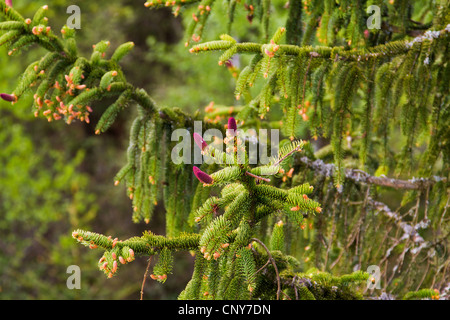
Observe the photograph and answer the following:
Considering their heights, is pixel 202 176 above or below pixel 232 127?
below

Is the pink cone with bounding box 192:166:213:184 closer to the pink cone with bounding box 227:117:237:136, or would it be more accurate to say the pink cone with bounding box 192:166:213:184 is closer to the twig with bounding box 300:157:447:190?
the pink cone with bounding box 227:117:237:136

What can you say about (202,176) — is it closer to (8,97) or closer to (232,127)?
(232,127)

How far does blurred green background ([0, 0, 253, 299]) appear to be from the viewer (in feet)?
25.5

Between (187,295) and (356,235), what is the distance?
4.55 ft

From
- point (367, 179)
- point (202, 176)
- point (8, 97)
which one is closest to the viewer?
point (202, 176)

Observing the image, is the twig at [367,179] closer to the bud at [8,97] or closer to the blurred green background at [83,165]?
the bud at [8,97]

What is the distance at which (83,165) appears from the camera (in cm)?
1123

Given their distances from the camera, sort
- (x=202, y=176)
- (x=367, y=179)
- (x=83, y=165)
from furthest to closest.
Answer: (x=83, y=165) → (x=367, y=179) → (x=202, y=176)

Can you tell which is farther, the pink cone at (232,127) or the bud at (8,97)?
the bud at (8,97)

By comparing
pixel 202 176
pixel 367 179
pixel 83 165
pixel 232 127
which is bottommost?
pixel 83 165

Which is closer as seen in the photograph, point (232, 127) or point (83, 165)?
point (232, 127)

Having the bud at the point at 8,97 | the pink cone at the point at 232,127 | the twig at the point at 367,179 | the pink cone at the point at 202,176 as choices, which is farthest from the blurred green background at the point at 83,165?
the pink cone at the point at 202,176

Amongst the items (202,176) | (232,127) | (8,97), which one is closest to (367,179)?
(232,127)

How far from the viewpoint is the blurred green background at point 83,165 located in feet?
25.5
